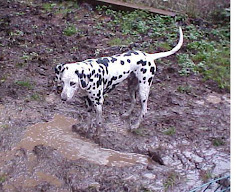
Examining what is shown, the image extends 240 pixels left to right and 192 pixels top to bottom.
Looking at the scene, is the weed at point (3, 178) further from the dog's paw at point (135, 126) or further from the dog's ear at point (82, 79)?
the dog's paw at point (135, 126)

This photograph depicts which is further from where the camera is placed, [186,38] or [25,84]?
[186,38]

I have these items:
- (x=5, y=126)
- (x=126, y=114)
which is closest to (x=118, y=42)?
(x=126, y=114)

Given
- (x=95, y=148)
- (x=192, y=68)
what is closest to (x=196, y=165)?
(x=95, y=148)

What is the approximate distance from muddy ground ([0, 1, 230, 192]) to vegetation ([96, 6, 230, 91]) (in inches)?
11.1

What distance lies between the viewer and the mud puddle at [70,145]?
14.8 ft

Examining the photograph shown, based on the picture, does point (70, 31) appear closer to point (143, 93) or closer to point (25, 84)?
point (25, 84)

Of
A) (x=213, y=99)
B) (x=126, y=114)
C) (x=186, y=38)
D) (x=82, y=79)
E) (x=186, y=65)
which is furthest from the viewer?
(x=186, y=38)

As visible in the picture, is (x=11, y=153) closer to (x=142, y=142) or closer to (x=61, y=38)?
(x=142, y=142)

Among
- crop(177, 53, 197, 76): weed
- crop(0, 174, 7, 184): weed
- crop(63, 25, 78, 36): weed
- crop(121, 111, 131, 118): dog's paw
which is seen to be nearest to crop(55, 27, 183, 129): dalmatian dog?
crop(121, 111, 131, 118): dog's paw

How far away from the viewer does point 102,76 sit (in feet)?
14.5

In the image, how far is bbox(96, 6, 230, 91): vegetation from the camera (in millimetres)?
6973

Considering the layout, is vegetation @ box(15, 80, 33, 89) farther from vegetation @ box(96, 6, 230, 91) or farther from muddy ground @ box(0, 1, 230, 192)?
vegetation @ box(96, 6, 230, 91)

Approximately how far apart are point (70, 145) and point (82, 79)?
989mm


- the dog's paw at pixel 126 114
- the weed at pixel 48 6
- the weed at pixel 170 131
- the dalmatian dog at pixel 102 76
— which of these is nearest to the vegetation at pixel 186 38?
the weed at pixel 48 6
